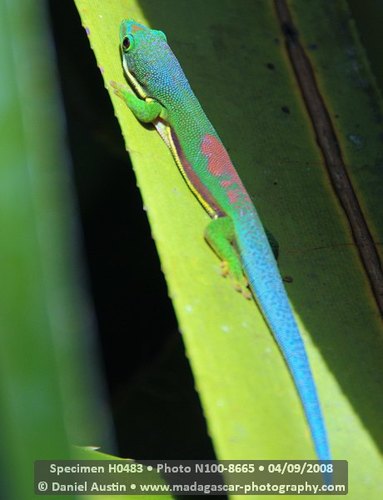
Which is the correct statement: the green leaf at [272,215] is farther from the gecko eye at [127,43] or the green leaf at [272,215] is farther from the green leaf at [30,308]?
the green leaf at [30,308]

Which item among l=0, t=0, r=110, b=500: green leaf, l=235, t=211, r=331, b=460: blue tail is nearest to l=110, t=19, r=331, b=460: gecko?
l=235, t=211, r=331, b=460: blue tail

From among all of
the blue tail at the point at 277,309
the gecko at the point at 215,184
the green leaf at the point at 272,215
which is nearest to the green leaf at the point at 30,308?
the green leaf at the point at 272,215

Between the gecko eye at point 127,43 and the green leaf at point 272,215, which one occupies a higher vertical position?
the gecko eye at point 127,43

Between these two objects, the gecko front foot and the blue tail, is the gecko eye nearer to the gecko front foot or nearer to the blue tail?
the blue tail

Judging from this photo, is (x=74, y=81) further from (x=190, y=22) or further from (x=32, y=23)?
(x=32, y=23)

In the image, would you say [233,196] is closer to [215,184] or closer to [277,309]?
[215,184]

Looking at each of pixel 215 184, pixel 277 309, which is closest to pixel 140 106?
pixel 215 184

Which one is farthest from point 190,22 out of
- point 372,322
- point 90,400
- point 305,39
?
point 90,400
